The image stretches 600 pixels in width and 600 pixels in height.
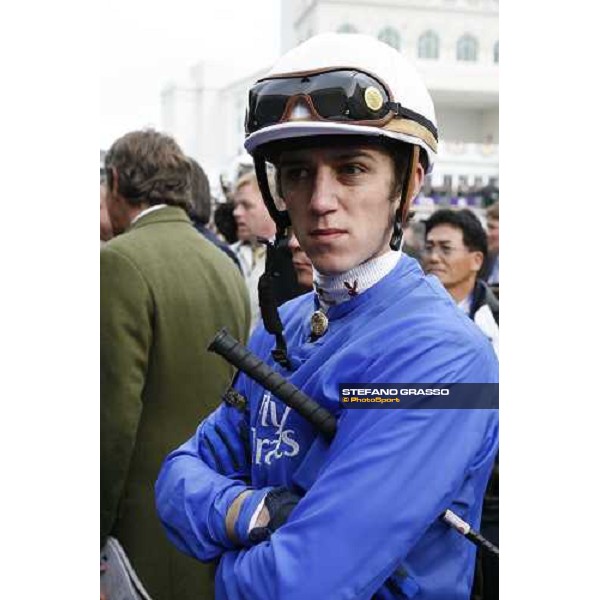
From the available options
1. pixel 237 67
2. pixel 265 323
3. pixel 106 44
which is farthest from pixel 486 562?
pixel 106 44

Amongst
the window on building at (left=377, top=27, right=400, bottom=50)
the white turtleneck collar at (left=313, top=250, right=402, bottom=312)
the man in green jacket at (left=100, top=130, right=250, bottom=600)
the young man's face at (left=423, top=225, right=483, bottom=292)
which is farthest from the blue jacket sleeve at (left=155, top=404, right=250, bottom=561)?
the young man's face at (left=423, top=225, right=483, bottom=292)

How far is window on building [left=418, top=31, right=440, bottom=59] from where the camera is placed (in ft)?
6.38

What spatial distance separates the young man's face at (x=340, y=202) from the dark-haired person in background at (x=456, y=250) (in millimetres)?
727

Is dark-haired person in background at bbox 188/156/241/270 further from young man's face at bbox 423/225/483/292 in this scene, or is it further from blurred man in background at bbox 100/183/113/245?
young man's face at bbox 423/225/483/292

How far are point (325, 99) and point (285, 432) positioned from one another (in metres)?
0.50

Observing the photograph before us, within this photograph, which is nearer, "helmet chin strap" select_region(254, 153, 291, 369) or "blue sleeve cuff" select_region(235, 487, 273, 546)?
"blue sleeve cuff" select_region(235, 487, 273, 546)

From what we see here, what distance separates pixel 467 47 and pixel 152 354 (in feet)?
2.85

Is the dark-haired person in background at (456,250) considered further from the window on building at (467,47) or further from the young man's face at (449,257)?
the window on building at (467,47)

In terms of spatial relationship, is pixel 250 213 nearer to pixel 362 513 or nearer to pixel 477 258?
pixel 477 258

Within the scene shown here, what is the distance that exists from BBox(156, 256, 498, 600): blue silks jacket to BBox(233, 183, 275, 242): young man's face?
107cm

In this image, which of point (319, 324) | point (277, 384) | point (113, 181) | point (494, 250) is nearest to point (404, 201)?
point (319, 324)
